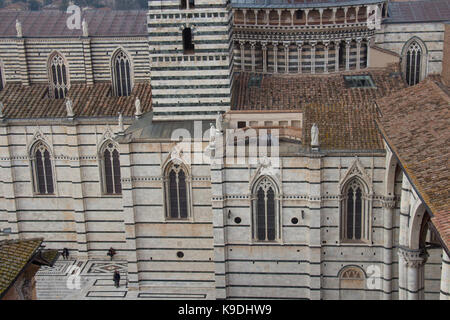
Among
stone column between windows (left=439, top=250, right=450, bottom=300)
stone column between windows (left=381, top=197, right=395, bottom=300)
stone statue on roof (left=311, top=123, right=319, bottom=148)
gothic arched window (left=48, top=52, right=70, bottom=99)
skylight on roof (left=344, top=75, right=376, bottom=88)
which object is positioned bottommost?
stone column between windows (left=381, top=197, right=395, bottom=300)

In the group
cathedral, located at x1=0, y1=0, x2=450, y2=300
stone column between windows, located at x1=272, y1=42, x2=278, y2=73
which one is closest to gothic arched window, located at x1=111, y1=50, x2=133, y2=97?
cathedral, located at x1=0, y1=0, x2=450, y2=300

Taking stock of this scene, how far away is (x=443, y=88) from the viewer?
21812 mm

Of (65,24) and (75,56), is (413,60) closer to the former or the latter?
(75,56)

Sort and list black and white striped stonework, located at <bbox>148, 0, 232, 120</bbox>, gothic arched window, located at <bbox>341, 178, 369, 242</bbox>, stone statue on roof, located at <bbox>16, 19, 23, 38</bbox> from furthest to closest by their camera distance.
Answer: stone statue on roof, located at <bbox>16, 19, 23, 38</bbox>
black and white striped stonework, located at <bbox>148, 0, 232, 120</bbox>
gothic arched window, located at <bbox>341, 178, 369, 242</bbox>

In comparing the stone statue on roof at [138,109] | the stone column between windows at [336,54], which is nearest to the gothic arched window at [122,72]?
the stone statue on roof at [138,109]

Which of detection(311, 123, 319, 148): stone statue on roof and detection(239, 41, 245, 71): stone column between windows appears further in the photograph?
detection(239, 41, 245, 71): stone column between windows

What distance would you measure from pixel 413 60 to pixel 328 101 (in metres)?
6.23

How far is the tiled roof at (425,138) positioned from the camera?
1435cm

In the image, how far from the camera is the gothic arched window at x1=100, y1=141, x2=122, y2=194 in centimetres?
2784

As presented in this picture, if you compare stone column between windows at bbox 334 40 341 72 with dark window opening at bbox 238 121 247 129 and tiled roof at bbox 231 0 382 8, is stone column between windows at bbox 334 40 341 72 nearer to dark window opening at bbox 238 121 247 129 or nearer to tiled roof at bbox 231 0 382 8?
tiled roof at bbox 231 0 382 8

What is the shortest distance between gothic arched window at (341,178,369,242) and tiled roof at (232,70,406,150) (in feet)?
4.93

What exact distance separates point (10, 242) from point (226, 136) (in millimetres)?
9047

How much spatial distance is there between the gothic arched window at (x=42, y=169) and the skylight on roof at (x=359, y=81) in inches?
512
